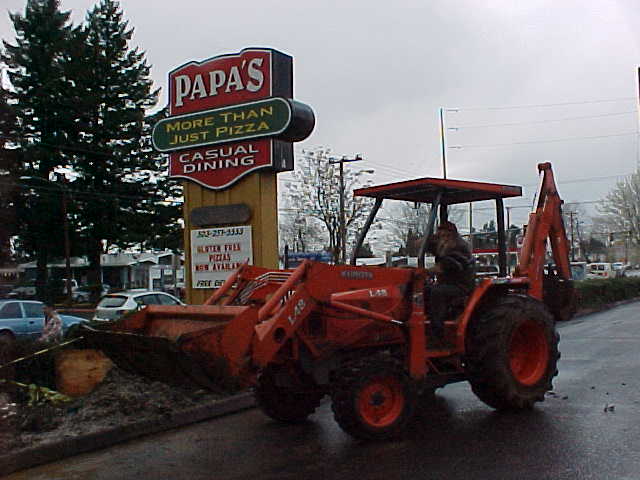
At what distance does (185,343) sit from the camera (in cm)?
675

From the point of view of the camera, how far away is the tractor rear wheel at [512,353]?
27.1 feet

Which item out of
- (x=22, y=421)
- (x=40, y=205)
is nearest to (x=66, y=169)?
(x=40, y=205)

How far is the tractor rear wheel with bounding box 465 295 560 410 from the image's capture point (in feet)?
27.1

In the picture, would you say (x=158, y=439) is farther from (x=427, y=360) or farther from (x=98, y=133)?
(x=98, y=133)

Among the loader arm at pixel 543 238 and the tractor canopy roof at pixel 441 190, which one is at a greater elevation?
the tractor canopy roof at pixel 441 190

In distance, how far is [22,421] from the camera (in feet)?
26.2

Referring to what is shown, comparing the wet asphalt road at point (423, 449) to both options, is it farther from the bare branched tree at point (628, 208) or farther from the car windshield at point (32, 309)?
the bare branched tree at point (628, 208)

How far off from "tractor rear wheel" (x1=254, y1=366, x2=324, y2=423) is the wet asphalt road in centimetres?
15

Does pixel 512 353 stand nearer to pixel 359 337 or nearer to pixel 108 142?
pixel 359 337

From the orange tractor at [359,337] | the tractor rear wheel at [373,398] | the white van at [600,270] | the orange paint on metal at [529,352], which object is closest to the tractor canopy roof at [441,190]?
the orange tractor at [359,337]

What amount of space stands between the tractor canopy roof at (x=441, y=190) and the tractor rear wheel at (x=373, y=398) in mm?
1944

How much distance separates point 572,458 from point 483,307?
2332 mm

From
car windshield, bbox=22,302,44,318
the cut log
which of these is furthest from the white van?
the cut log

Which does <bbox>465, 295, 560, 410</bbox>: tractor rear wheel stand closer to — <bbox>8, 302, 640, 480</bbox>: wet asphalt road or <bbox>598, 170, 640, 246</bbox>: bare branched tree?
<bbox>8, 302, 640, 480</bbox>: wet asphalt road
